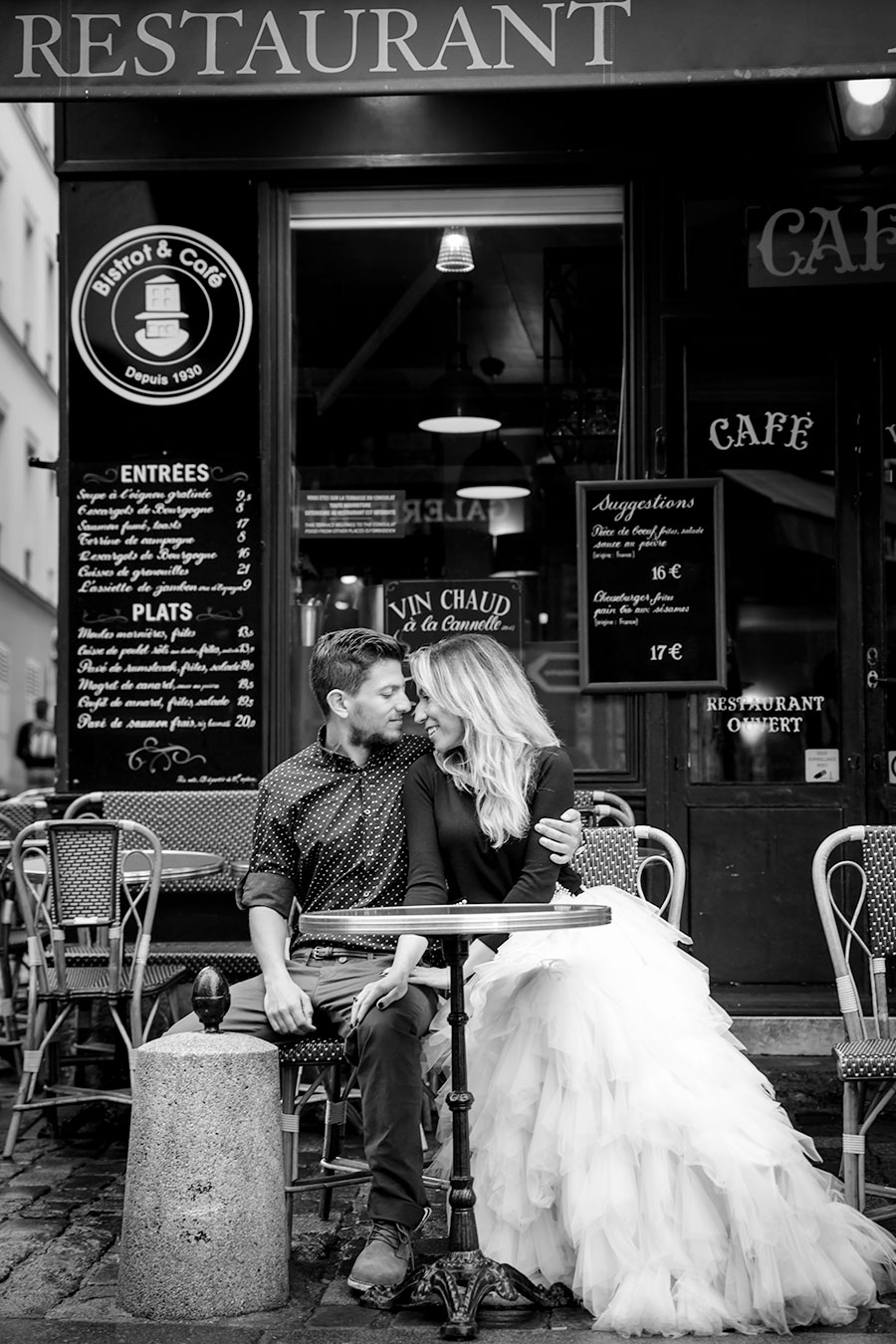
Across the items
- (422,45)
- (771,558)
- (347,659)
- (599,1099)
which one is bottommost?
(599,1099)

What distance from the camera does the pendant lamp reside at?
7441 mm

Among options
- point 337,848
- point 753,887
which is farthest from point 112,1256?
point 753,887

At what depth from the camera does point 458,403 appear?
24.5 ft

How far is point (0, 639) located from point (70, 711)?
2004 cm

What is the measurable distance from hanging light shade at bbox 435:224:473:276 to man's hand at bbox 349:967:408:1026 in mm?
4241

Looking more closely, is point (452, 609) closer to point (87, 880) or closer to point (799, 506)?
point (799, 506)

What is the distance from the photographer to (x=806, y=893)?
7.01m

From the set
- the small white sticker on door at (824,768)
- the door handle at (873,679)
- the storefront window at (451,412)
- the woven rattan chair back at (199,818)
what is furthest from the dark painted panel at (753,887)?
the woven rattan chair back at (199,818)

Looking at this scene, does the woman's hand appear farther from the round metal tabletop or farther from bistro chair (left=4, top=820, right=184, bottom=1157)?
bistro chair (left=4, top=820, right=184, bottom=1157)

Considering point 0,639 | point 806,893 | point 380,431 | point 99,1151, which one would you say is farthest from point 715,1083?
point 0,639

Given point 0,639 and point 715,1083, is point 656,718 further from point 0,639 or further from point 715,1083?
point 0,639

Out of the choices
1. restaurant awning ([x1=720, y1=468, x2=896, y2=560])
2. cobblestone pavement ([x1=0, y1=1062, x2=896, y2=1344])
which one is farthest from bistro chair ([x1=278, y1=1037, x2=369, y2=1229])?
restaurant awning ([x1=720, y1=468, x2=896, y2=560])

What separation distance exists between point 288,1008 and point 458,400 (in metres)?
3.90

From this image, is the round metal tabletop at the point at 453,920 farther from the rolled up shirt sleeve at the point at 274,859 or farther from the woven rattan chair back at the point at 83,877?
the woven rattan chair back at the point at 83,877
